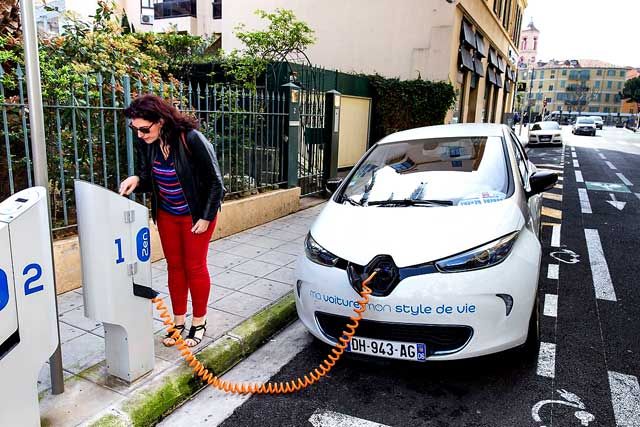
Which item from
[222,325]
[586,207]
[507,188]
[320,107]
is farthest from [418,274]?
[586,207]

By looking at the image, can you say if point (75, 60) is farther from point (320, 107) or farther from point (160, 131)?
point (320, 107)

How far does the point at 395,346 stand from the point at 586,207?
7775mm

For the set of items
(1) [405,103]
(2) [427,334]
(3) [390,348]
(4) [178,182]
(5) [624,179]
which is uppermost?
(1) [405,103]

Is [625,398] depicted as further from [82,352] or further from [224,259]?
[224,259]

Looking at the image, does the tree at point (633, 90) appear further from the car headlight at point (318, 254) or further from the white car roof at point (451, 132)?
the car headlight at point (318, 254)

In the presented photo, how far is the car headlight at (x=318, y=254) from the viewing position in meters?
3.17

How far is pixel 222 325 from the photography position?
3.77 m

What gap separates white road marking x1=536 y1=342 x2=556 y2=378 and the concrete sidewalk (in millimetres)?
1976

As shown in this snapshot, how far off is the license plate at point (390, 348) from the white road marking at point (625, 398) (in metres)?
1.15

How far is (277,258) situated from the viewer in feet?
18.2

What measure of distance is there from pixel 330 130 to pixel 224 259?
4.13 meters

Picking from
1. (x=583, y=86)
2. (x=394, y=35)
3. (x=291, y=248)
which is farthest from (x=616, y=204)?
(x=583, y=86)

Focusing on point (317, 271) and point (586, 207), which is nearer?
point (317, 271)

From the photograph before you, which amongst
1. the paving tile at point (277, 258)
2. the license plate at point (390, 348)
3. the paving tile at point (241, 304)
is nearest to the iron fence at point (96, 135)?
the paving tile at point (277, 258)
